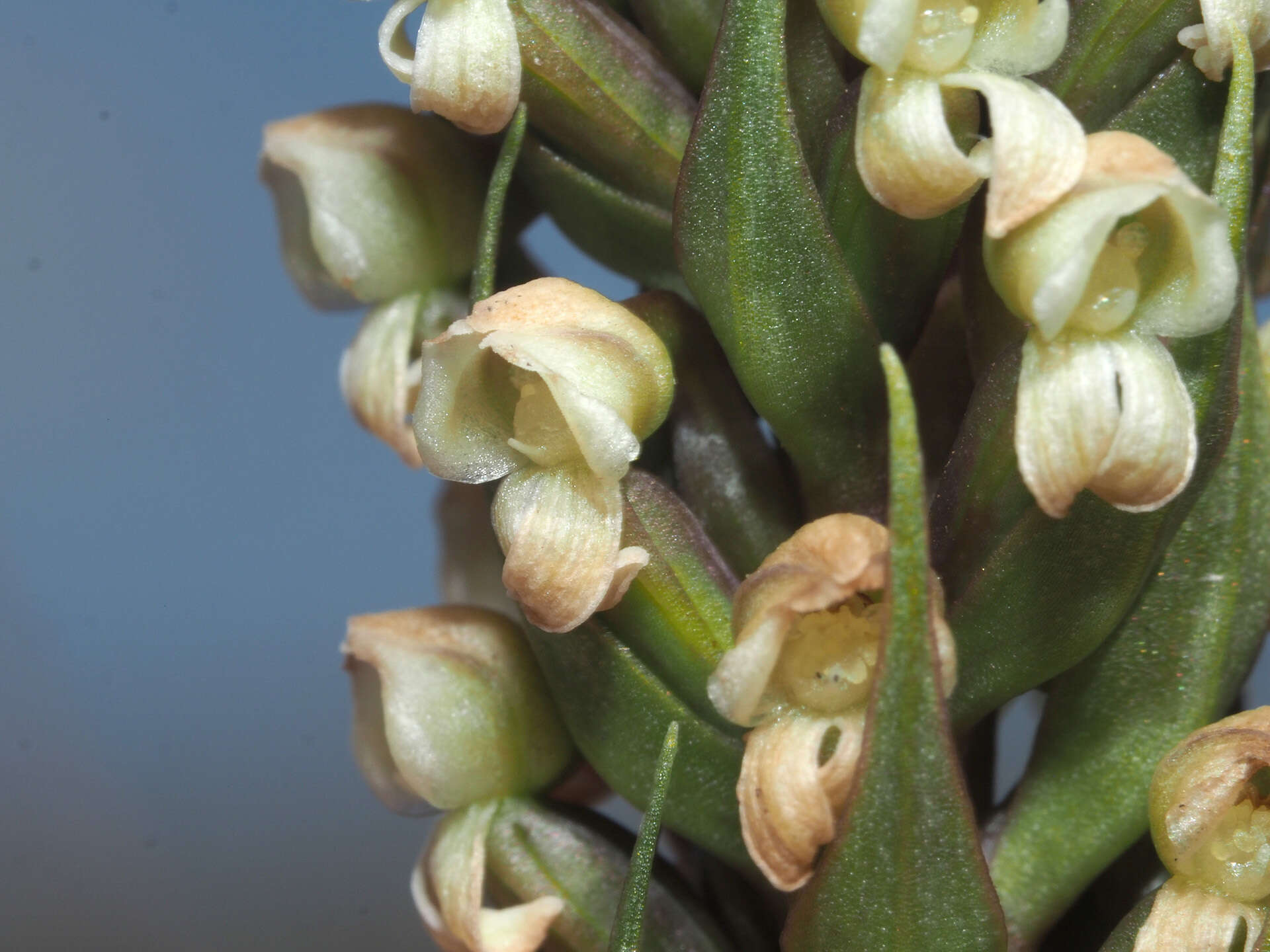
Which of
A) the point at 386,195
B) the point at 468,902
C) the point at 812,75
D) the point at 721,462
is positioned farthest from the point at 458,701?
the point at 812,75

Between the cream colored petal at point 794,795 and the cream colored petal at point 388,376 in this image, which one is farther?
the cream colored petal at point 388,376

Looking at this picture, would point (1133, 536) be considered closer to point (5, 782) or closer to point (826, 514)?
point (826, 514)

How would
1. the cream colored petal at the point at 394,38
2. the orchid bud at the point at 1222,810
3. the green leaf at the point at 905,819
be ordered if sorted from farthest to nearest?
the cream colored petal at the point at 394,38 < the orchid bud at the point at 1222,810 < the green leaf at the point at 905,819

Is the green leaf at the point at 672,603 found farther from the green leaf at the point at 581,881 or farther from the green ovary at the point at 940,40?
the green ovary at the point at 940,40

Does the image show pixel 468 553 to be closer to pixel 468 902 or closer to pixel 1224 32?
pixel 468 902

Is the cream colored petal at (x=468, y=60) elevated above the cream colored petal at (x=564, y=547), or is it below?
above

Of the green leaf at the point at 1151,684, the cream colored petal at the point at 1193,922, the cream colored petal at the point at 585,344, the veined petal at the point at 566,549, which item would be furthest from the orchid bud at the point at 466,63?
the cream colored petal at the point at 1193,922

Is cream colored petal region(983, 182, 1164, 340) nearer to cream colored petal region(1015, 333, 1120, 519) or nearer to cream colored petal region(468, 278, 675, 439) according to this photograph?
cream colored petal region(1015, 333, 1120, 519)

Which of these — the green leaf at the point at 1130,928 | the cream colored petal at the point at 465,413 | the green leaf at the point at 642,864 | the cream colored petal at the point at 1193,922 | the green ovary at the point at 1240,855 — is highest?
the cream colored petal at the point at 465,413
